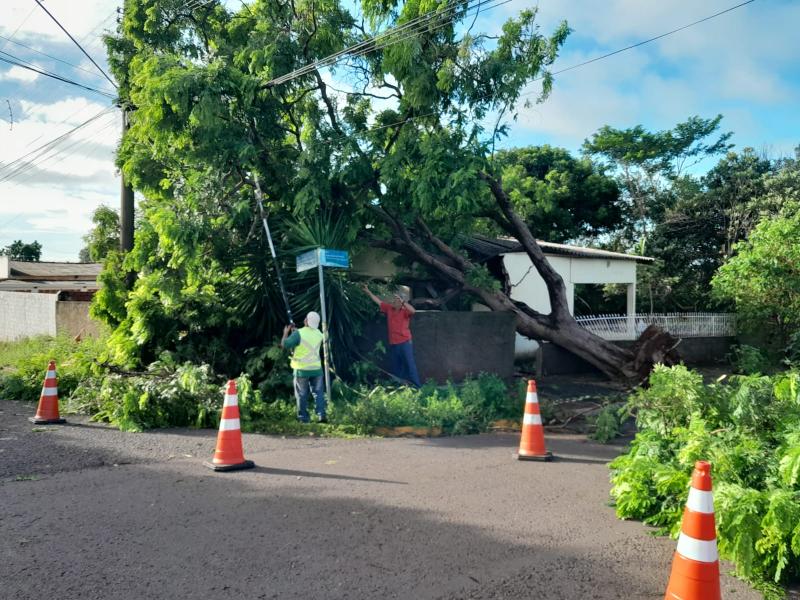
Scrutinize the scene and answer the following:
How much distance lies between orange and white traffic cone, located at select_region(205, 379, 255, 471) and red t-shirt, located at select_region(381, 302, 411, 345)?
191 inches

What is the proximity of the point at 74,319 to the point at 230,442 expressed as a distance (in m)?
13.5

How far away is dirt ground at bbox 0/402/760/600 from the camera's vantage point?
162 inches

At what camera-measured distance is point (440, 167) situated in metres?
10.5

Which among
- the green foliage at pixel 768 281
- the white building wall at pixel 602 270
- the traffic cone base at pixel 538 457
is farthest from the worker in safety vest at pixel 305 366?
the white building wall at pixel 602 270

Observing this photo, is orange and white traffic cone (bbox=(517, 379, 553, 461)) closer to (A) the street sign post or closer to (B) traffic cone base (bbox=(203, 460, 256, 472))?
(B) traffic cone base (bbox=(203, 460, 256, 472))

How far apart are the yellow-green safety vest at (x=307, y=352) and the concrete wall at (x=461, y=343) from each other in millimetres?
2638

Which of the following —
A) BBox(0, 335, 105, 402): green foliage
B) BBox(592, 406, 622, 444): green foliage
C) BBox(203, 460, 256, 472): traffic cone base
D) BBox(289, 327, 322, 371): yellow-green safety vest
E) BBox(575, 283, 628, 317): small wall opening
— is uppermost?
BBox(575, 283, 628, 317): small wall opening

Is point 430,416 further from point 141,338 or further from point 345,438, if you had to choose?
point 141,338

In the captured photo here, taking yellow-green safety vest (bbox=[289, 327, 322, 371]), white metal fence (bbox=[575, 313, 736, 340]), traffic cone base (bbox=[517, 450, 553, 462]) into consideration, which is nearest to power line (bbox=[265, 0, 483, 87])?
yellow-green safety vest (bbox=[289, 327, 322, 371])

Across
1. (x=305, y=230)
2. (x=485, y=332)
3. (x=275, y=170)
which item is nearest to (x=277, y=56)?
(x=275, y=170)

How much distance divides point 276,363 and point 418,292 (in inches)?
232

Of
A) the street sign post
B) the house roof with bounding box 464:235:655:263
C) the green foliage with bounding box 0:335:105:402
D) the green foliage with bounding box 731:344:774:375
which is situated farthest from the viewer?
the house roof with bounding box 464:235:655:263

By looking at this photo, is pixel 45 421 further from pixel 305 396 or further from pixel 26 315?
pixel 26 315

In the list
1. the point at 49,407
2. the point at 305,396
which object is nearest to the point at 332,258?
the point at 305,396
